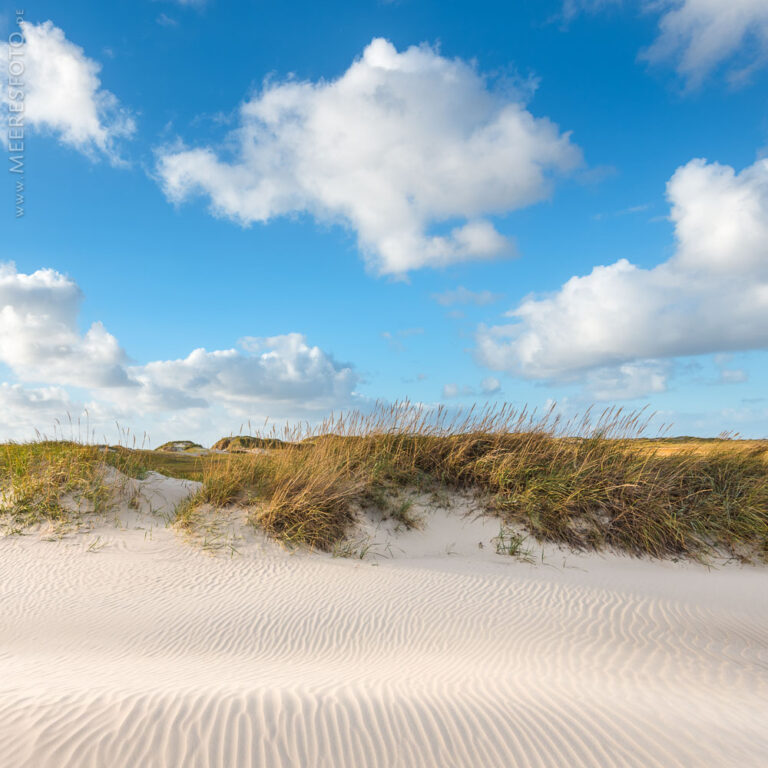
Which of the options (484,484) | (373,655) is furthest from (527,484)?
(373,655)

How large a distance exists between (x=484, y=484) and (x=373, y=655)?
15.8ft

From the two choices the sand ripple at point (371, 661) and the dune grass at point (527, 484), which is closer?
the sand ripple at point (371, 661)

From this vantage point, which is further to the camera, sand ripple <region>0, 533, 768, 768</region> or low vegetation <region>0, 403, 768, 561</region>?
low vegetation <region>0, 403, 768, 561</region>

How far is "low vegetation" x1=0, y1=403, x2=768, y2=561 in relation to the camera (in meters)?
8.28

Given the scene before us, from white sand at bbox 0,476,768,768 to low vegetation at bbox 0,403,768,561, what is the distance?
503 mm

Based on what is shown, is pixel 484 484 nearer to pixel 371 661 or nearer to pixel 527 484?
pixel 527 484

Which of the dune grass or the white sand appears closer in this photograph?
Result: the white sand

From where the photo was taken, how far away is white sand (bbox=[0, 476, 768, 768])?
2.89 m

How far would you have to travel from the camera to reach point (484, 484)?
364 inches

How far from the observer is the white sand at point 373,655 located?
2.89m

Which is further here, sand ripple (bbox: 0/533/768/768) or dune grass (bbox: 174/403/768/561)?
dune grass (bbox: 174/403/768/561)

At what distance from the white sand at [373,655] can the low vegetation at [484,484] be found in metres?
0.50

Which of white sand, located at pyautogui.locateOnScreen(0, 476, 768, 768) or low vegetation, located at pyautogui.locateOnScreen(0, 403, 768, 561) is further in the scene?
low vegetation, located at pyautogui.locateOnScreen(0, 403, 768, 561)

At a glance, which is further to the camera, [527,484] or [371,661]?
[527,484]
